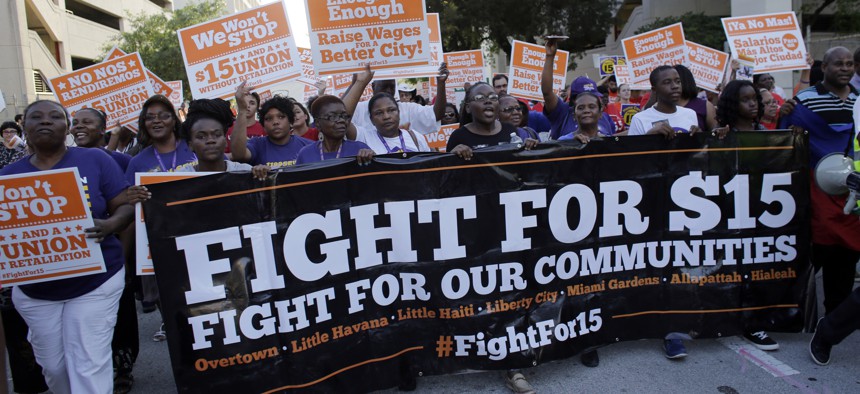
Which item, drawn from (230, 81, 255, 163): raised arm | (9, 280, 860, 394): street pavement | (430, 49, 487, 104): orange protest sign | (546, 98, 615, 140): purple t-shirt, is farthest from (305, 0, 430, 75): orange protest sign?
(430, 49, 487, 104): orange protest sign

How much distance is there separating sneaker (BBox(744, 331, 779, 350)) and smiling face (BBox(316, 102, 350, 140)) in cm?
308

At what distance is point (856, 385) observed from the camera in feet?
11.9

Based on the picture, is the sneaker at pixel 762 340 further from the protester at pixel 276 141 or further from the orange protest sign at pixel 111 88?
the orange protest sign at pixel 111 88

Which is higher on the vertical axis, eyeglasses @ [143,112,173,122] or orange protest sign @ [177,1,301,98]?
orange protest sign @ [177,1,301,98]

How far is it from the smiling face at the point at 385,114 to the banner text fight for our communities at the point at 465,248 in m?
1.21

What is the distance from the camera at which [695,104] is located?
5543mm

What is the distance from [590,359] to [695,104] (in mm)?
2804

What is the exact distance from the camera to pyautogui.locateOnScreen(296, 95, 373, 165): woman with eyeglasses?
4078mm

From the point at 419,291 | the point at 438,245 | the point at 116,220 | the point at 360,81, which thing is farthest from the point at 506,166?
the point at 116,220

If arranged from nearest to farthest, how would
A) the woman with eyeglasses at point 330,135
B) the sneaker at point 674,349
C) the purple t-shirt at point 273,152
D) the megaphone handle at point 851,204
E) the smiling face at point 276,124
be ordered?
1. the megaphone handle at point 851,204
2. the sneaker at point 674,349
3. the woman with eyeglasses at point 330,135
4. the purple t-shirt at point 273,152
5. the smiling face at point 276,124

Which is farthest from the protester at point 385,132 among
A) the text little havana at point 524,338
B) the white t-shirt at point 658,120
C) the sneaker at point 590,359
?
the sneaker at point 590,359

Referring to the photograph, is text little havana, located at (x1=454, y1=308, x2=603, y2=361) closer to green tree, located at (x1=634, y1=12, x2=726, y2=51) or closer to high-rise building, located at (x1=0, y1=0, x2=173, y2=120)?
green tree, located at (x1=634, y1=12, x2=726, y2=51)

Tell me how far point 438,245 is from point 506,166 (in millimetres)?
641

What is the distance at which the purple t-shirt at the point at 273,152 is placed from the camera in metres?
4.99
